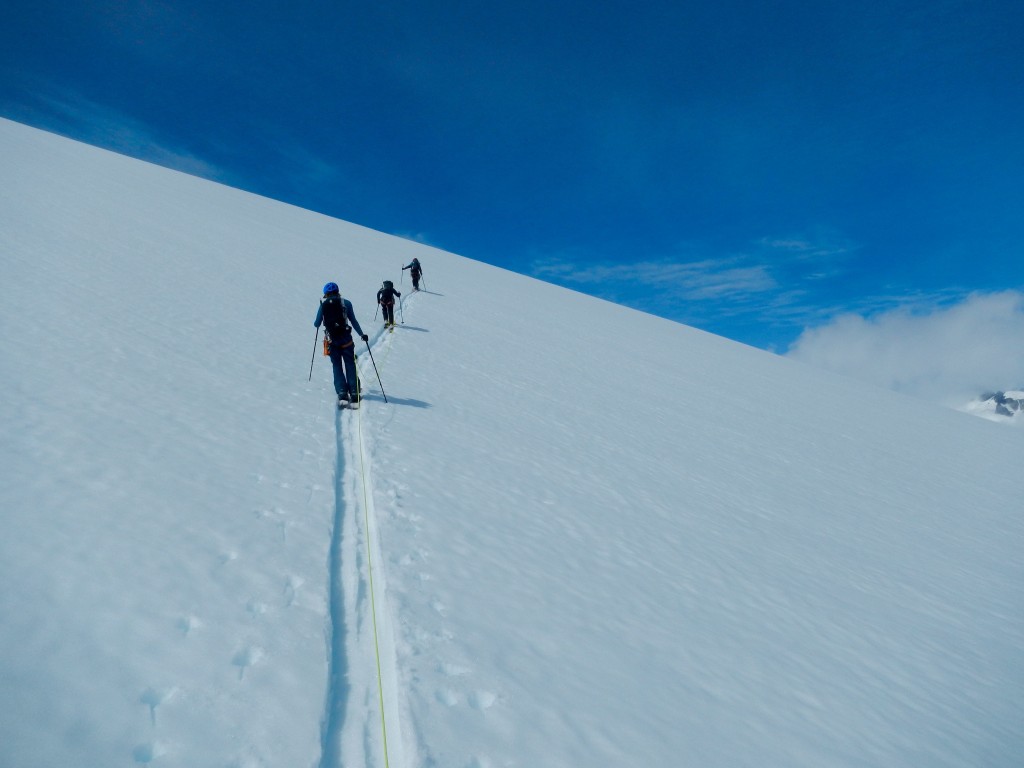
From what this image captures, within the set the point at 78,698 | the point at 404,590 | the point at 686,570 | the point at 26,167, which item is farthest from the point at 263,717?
the point at 26,167

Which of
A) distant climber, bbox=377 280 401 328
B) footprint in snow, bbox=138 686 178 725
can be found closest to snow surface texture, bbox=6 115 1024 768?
footprint in snow, bbox=138 686 178 725

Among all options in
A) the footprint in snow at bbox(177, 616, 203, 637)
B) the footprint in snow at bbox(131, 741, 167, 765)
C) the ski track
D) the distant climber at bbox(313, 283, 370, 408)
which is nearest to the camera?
the footprint in snow at bbox(131, 741, 167, 765)

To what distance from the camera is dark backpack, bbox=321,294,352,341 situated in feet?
24.5

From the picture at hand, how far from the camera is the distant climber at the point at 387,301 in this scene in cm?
1340

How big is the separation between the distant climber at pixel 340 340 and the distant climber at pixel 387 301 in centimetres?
584

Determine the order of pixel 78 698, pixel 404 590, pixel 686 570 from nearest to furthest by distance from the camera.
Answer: pixel 78 698, pixel 404 590, pixel 686 570

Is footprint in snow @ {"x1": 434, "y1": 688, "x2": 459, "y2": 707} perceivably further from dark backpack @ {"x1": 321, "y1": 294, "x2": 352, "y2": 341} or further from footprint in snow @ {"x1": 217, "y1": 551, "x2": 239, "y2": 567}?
dark backpack @ {"x1": 321, "y1": 294, "x2": 352, "y2": 341}

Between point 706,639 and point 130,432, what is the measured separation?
6056 mm

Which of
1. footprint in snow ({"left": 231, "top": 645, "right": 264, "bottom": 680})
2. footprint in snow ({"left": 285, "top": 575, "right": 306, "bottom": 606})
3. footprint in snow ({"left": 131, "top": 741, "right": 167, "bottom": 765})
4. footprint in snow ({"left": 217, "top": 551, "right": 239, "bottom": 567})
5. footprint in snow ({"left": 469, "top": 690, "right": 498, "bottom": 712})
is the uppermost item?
footprint in snow ({"left": 217, "top": 551, "right": 239, "bottom": 567})

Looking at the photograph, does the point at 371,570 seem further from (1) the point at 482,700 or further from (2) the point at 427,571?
(1) the point at 482,700

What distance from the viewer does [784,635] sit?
4664 millimetres

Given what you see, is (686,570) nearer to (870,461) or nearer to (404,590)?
(404,590)

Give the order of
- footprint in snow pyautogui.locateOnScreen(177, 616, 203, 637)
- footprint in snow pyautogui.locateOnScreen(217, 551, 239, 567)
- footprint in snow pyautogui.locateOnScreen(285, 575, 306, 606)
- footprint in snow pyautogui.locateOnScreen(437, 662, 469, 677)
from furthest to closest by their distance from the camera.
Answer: footprint in snow pyautogui.locateOnScreen(217, 551, 239, 567) < footprint in snow pyautogui.locateOnScreen(285, 575, 306, 606) < footprint in snow pyautogui.locateOnScreen(437, 662, 469, 677) < footprint in snow pyautogui.locateOnScreen(177, 616, 203, 637)

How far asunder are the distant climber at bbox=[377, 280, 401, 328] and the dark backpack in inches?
230
